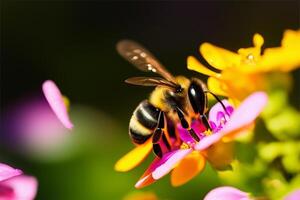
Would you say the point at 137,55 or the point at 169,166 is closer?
the point at 169,166

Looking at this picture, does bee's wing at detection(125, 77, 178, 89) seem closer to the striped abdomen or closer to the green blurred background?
the striped abdomen

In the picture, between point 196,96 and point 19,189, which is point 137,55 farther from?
point 19,189

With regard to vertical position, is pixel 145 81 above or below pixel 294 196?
above

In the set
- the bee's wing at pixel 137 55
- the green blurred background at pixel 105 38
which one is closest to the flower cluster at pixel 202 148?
the bee's wing at pixel 137 55

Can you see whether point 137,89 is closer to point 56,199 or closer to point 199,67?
point 56,199

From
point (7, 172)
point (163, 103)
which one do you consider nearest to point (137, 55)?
point (163, 103)
